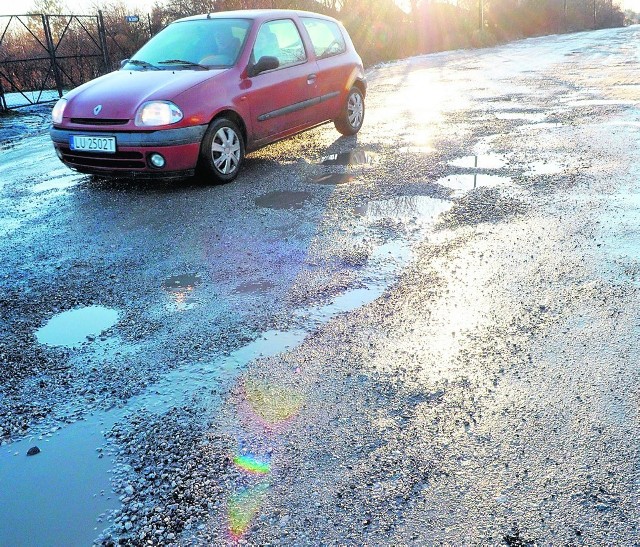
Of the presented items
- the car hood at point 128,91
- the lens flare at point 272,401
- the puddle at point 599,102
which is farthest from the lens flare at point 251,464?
the puddle at point 599,102

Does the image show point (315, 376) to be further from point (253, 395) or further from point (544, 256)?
point (544, 256)

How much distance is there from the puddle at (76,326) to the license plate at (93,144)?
269 cm

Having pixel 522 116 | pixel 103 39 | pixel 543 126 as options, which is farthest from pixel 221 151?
pixel 103 39

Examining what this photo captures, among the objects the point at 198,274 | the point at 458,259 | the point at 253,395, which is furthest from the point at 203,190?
the point at 253,395

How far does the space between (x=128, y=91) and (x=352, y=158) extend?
2.71 metres

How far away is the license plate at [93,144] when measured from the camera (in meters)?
6.02

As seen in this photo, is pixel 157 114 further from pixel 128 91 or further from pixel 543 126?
pixel 543 126

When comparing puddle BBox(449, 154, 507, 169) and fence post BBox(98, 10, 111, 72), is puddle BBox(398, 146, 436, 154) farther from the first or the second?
fence post BBox(98, 10, 111, 72)

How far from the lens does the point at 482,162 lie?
6.98 metres

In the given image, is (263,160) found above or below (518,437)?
above

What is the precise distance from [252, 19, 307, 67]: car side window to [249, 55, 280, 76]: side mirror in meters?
0.11

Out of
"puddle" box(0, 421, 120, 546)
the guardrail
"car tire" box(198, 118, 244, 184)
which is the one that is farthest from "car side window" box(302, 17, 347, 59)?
the guardrail

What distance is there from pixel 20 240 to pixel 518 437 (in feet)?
13.7

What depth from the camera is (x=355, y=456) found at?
2.39 meters
